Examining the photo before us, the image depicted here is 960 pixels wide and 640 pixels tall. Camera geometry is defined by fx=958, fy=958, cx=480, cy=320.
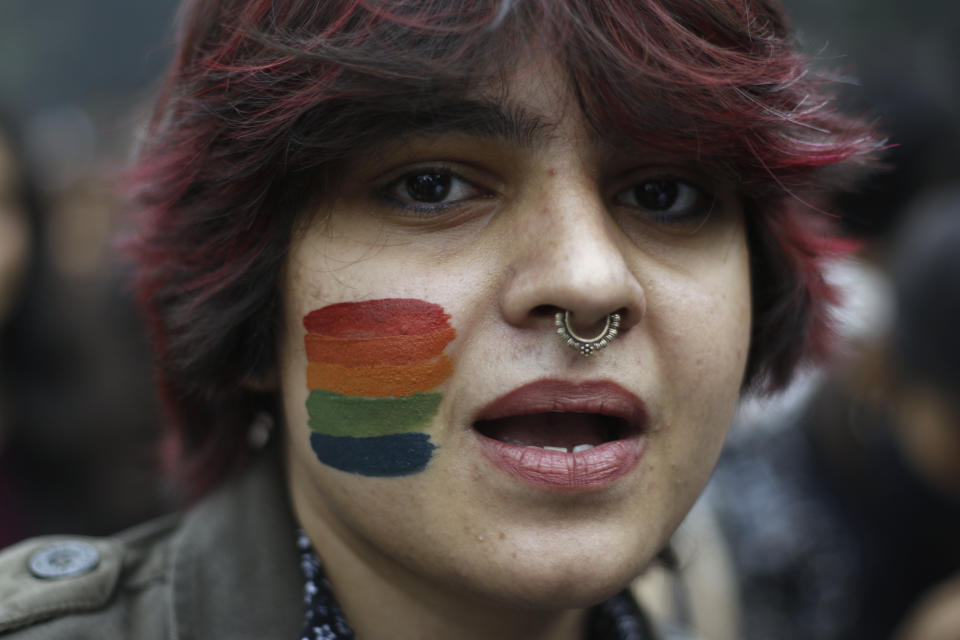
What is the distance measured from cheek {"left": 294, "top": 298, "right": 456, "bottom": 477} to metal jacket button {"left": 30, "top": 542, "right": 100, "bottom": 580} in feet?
1.78

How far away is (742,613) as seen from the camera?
3.24 metres

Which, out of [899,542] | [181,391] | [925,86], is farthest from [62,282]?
[925,86]

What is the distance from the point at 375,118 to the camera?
1585mm

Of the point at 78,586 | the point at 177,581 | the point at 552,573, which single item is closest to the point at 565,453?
the point at 552,573

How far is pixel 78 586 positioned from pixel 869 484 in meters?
2.60

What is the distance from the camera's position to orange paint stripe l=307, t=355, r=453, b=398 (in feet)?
5.25

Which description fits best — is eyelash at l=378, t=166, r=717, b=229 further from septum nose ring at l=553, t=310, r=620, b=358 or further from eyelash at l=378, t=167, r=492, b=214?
septum nose ring at l=553, t=310, r=620, b=358

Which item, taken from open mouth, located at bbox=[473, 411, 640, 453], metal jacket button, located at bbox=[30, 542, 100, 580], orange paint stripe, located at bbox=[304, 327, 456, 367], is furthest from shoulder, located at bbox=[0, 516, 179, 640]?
open mouth, located at bbox=[473, 411, 640, 453]

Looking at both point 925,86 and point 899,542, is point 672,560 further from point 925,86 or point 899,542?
point 925,86

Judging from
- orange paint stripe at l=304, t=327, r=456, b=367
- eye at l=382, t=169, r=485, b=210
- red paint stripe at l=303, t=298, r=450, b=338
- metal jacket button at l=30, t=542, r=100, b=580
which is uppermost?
eye at l=382, t=169, r=485, b=210

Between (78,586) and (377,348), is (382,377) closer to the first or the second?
(377,348)

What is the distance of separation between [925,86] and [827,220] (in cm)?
258

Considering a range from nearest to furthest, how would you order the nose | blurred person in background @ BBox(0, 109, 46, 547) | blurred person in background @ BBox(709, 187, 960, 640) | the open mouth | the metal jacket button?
the nose < the open mouth < the metal jacket button < blurred person in background @ BBox(709, 187, 960, 640) < blurred person in background @ BBox(0, 109, 46, 547)

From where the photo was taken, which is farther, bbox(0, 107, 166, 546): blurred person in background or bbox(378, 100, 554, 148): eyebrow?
bbox(0, 107, 166, 546): blurred person in background
